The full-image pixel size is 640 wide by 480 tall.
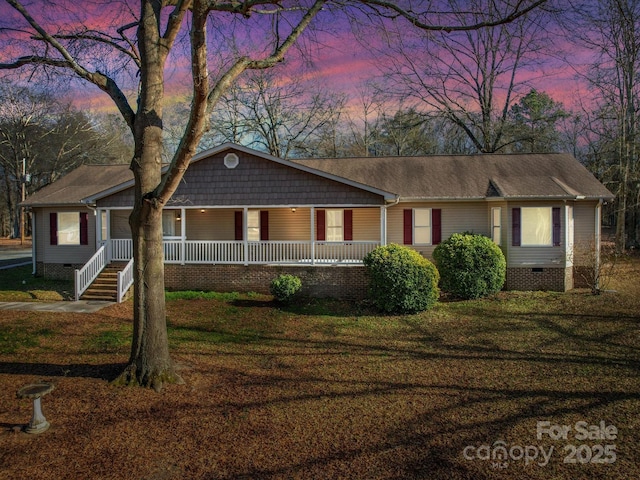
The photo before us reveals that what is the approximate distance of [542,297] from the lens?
1424cm

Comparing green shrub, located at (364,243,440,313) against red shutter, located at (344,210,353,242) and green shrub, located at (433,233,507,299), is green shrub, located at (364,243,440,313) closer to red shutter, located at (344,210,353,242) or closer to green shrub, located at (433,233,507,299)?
green shrub, located at (433,233,507,299)

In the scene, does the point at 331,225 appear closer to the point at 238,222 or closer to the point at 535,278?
the point at 238,222

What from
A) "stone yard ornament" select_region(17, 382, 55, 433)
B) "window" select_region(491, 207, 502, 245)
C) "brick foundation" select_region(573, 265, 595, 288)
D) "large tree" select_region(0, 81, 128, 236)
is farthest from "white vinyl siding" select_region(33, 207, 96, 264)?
"large tree" select_region(0, 81, 128, 236)

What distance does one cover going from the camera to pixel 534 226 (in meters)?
15.5

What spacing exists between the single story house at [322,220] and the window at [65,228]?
0.04 metres

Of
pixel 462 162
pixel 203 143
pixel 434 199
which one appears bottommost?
pixel 434 199

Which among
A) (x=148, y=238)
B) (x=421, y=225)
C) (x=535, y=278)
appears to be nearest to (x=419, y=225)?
(x=421, y=225)

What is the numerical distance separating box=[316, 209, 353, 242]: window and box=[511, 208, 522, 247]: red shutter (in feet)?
20.6

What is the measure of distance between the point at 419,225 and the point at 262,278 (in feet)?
21.8

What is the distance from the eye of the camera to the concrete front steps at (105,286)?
1376 cm

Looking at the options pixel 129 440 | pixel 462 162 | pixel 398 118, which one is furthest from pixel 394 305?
pixel 398 118

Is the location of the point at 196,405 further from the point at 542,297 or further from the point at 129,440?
the point at 542,297

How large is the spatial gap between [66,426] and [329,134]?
105 ft

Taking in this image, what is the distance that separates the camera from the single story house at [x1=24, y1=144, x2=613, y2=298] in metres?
15.0
